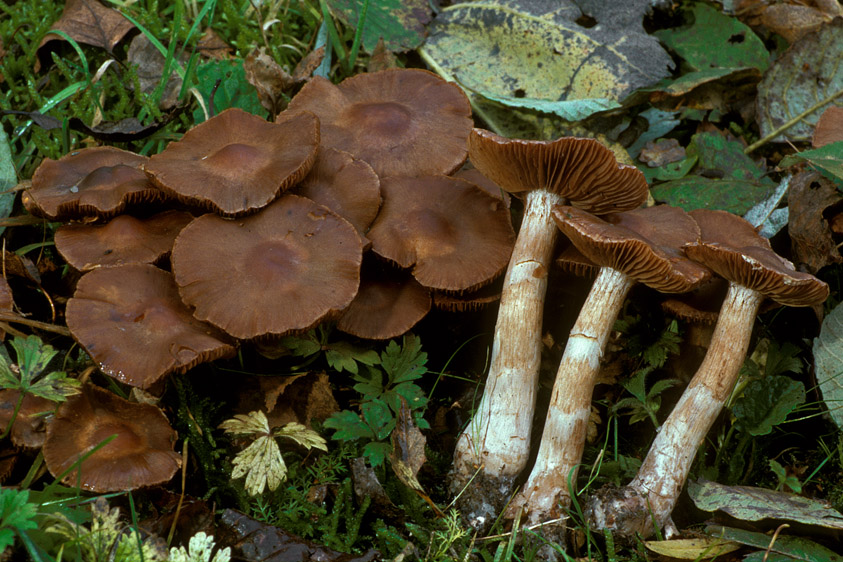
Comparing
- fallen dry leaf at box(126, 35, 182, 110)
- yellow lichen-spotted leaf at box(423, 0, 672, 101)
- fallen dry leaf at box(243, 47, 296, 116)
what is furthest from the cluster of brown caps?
fallen dry leaf at box(126, 35, 182, 110)

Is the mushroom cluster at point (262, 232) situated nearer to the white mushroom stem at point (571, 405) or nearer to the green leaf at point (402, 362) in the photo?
the green leaf at point (402, 362)

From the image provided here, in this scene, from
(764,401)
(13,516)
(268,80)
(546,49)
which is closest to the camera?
(13,516)

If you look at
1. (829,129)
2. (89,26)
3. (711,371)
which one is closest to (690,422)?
(711,371)

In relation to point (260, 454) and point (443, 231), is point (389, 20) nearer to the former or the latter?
point (443, 231)

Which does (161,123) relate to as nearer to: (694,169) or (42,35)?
(42,35)

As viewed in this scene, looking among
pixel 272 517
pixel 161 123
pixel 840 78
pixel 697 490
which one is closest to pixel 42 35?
pixel 161 123

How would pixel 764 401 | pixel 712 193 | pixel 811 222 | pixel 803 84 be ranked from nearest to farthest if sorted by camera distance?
1. pixel 764 401
2. pixel 811 222
3. pixel 712 193
4. pixel 803 84
